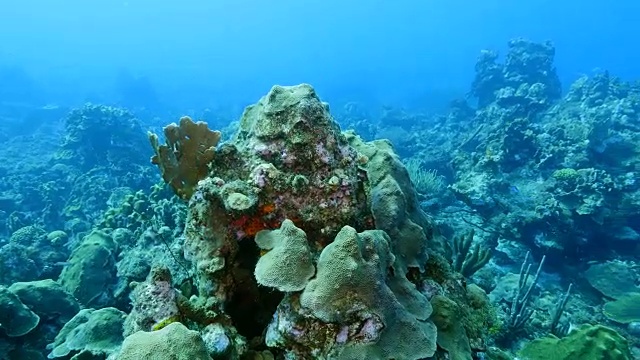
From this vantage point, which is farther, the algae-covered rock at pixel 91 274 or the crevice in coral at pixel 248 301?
the algae-covered rock at pixel 91 274

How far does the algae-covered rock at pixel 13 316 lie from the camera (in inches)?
176

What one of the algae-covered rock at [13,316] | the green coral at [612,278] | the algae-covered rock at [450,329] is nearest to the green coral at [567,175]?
the green coral at [612,278]

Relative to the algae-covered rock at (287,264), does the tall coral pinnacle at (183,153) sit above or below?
above

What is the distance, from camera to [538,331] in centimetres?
615

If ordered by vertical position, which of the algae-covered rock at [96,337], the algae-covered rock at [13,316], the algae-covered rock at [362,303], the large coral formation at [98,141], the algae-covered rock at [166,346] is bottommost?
the algae-covered rock at [13,316]

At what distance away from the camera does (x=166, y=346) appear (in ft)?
6.44

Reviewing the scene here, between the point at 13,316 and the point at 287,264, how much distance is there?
162 inches

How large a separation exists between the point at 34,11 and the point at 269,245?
604ft

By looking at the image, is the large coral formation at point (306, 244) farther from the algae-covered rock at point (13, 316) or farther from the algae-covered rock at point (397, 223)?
the algae-covered rock at point (13, 316)

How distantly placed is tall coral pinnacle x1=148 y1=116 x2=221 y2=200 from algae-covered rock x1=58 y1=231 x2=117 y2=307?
371cm

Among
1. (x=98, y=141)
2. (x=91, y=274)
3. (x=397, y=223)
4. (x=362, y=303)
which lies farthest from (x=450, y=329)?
(x=98, y=141)

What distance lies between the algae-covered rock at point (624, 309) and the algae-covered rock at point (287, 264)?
22.7 feet

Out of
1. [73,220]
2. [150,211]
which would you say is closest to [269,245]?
[150,211]

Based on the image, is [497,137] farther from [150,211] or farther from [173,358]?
[173,358]
